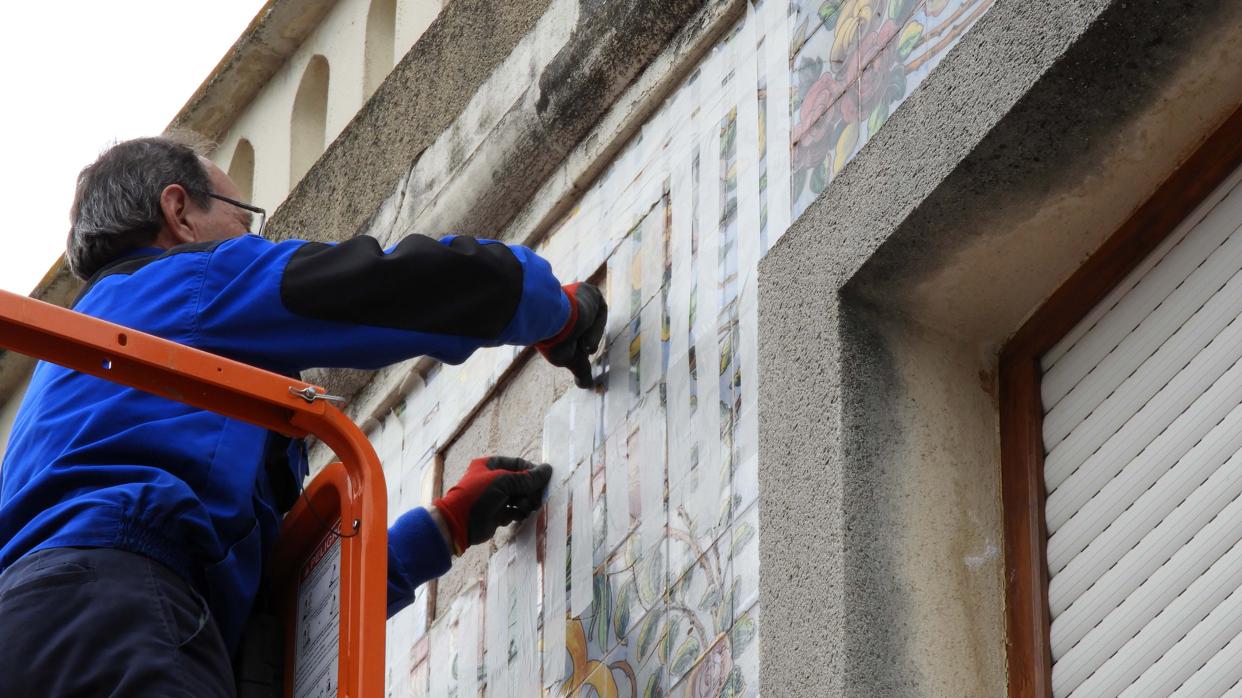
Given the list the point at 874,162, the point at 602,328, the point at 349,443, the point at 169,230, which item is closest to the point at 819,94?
the point at 874,162

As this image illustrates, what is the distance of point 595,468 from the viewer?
4.46m

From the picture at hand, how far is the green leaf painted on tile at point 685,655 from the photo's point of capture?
389 centimetres

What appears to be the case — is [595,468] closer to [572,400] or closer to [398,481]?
[572,400]

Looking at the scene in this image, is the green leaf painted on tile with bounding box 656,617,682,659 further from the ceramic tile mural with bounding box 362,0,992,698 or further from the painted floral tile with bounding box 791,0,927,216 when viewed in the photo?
the painted floral tile with bounding box 791,0,927,216

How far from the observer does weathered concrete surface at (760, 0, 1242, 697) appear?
346 centimetres

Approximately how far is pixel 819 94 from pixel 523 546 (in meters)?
1.10

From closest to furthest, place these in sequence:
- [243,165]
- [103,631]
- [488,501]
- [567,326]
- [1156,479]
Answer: [1156,479], [103,631], [567,326], [488,501], [243,165]

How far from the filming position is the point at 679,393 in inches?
167

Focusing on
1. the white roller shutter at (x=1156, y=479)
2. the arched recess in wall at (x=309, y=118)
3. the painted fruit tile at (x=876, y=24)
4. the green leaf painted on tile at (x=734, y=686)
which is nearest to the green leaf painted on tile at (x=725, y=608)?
the green leaf painted on tile at (x=734, y=686)

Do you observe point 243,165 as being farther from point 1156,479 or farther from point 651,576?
point 1156,479

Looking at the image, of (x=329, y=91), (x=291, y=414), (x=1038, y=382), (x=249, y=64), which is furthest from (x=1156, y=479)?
(x=249, y=64)

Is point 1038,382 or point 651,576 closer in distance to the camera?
point 1038,382

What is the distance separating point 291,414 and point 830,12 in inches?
46.5

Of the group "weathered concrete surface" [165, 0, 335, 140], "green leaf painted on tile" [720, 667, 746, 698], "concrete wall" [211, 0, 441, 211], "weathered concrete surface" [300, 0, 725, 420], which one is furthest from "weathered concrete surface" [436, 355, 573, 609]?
"weathered concrete surface" [165, 0, 335, 140]
